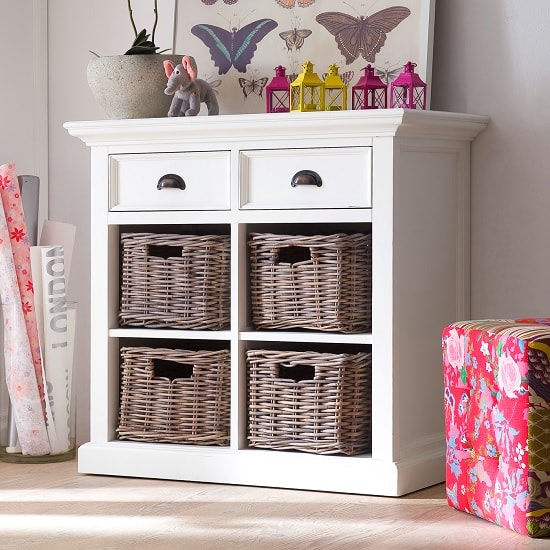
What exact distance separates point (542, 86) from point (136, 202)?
107 cm

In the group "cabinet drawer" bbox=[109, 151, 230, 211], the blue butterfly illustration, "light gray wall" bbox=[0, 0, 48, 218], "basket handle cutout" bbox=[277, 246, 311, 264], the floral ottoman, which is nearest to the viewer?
the floral ottoman

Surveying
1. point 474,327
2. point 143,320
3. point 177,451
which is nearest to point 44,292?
point 143,320

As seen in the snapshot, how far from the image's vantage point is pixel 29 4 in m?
3.35

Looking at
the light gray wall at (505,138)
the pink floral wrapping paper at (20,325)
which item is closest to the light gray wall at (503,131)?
the light gray wall at (505,138)

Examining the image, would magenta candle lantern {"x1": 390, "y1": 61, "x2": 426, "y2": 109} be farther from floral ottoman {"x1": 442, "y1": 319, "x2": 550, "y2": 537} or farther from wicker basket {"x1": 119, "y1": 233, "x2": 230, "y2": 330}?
floral ottoman {"x1": 442, "y1": 319, "x2": 550, "y2": 537}

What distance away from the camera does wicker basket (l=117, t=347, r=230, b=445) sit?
2748 millimetres

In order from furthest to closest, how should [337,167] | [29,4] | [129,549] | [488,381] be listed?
Result: [29,4] < [337,167] < [488,381] < [129,549]

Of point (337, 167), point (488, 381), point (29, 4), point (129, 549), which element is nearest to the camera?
point (129, 549)

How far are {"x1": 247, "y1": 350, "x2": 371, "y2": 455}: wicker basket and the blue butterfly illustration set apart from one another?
0.87 meters

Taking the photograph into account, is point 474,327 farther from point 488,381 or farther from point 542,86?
point 542,86

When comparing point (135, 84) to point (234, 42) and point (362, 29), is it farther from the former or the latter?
point (362, 29)

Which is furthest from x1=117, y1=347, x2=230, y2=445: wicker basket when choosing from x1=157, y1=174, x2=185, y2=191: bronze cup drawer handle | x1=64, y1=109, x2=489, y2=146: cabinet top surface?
x1=64, y1=109, x2=489, y2=146: cabinet top surface

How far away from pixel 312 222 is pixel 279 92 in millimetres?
474

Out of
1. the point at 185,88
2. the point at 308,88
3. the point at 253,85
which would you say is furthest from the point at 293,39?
the point at 185,88
